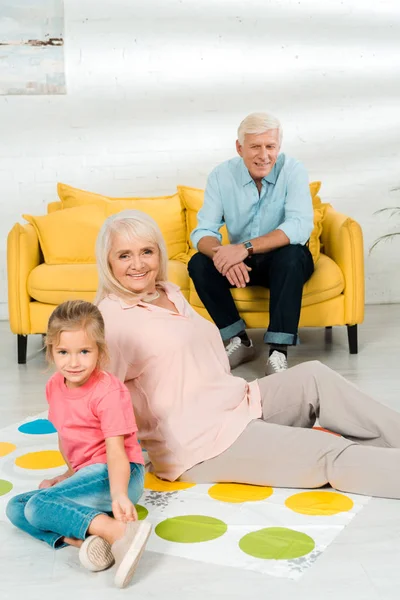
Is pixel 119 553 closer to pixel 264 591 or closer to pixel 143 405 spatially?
pixel 264 591

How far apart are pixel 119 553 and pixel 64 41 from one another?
3657 millimetres

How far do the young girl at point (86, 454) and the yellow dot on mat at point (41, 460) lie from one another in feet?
1.14

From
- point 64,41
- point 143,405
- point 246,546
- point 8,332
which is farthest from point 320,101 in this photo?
point 246,546

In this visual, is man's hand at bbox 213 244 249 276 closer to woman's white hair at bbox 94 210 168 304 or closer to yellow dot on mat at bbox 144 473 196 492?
woman's white hair at bbox 94 210 168 304

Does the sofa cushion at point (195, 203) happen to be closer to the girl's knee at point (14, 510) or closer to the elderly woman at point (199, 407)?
the elderly woman at point (199, 407)

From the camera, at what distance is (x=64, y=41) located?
4.46 m

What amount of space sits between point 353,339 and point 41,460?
1691 mm

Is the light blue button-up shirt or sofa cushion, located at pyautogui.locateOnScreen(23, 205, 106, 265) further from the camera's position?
sofa cushion, located at pyautogui.locateOnScreen(23, 205, 106, 265)

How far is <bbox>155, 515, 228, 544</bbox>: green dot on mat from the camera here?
1646mm

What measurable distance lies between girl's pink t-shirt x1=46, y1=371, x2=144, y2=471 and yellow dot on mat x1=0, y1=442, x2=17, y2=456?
1.91 ft

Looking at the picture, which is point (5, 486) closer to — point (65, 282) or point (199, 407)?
point (199, 407)

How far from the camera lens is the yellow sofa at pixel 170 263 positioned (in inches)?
130

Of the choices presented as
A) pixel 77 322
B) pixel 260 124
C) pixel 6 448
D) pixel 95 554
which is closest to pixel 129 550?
pixel 95 554

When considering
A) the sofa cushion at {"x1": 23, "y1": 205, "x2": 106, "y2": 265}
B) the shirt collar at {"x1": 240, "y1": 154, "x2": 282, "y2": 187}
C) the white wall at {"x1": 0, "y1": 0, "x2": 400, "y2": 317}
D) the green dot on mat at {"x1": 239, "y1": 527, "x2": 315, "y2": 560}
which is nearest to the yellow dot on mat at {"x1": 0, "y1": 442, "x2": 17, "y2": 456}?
the green dot on mat at {"x1": 239, "y1": 527, "x2": 315, "y2": 560}
